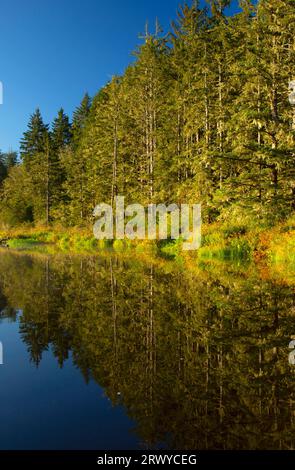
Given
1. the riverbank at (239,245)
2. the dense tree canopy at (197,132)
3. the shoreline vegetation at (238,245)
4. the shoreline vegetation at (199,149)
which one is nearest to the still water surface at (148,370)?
the shoreline vegetation at (238,245)

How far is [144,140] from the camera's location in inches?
1475

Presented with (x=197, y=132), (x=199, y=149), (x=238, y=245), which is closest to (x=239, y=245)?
(x=238, y=245)

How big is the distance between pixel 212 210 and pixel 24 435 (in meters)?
22.7

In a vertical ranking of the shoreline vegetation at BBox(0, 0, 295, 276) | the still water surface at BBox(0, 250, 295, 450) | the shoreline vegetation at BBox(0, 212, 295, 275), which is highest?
the shoreline vegetation at BBox(0, 0, 295, 276)

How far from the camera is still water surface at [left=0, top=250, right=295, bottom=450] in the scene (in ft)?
10.5

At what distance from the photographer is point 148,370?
4.55 m

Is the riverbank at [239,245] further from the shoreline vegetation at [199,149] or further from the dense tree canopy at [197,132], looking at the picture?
the dense tree canopy at [197,132]

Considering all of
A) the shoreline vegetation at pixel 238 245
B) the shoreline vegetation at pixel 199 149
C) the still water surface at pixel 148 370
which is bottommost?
the still water surface at pixel 148 370

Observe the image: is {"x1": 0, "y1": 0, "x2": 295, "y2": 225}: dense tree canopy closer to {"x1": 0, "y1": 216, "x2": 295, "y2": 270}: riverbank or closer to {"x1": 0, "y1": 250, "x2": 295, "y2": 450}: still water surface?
{"x1": 0, "y1": 216, "x2": 295, "y2": 270}: riverbank

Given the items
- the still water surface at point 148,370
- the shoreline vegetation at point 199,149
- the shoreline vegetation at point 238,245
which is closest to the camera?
the still water surface at point 148,370

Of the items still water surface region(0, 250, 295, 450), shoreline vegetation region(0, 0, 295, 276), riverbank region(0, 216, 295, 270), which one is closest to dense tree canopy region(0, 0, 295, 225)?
shoreline vegetation region(0, 0, 295, 276)

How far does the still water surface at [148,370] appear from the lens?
3197mm

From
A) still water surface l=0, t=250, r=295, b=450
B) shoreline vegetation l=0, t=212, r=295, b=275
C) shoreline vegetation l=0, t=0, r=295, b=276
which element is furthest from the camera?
shoreline vegetation l=0, t=0, r=295, b=276

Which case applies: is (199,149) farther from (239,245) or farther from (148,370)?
(148,370)
